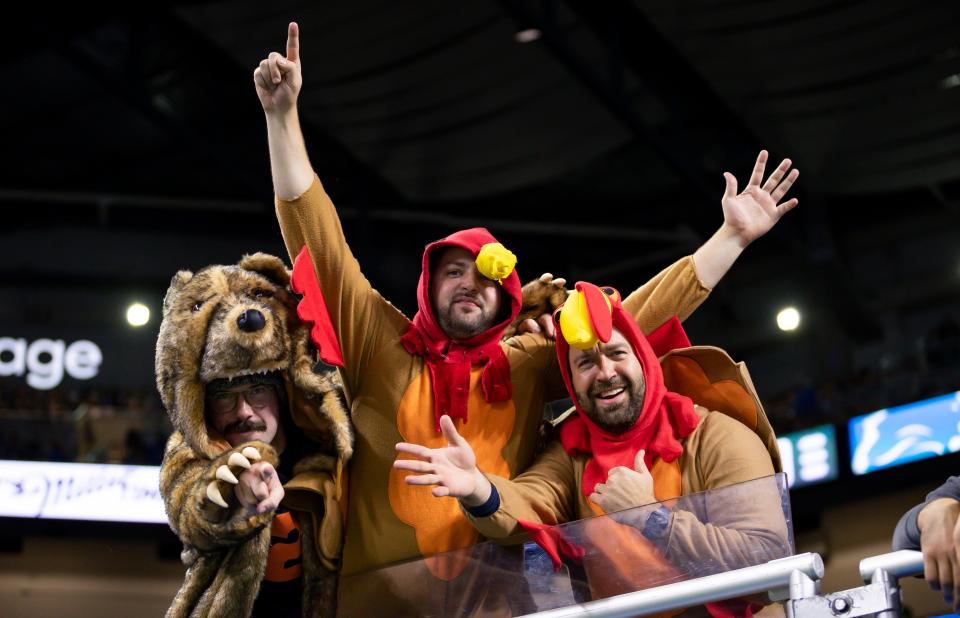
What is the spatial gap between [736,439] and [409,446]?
701mm

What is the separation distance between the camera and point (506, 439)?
10.3 ft

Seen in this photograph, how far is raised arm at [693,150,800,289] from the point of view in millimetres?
3363

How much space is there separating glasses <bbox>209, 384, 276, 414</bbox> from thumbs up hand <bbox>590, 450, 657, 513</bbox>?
0.88 metres

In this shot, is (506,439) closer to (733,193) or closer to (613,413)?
(613,413)

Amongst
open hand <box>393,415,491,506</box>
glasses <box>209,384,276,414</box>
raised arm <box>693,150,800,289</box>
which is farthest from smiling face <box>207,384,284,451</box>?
raised arm <box>693,150,800,289</box>

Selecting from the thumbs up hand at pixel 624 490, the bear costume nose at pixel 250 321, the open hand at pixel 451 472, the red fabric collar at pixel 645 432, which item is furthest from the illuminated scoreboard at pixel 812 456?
the open hand at pixel 451 472

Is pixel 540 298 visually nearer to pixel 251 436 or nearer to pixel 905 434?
pixel 251 436

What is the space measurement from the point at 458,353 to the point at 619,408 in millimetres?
461

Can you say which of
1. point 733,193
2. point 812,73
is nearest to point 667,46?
point 812,73

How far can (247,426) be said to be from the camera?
3.19 meters

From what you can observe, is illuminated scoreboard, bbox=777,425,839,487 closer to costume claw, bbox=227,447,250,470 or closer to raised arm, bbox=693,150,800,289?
raised arm, bbox=693,150,800,289

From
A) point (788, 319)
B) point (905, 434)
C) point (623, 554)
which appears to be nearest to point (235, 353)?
point (623, 554)

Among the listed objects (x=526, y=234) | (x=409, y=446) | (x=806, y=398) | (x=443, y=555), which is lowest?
(x=443, y=555)

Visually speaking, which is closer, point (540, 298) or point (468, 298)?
point (468, 298)
